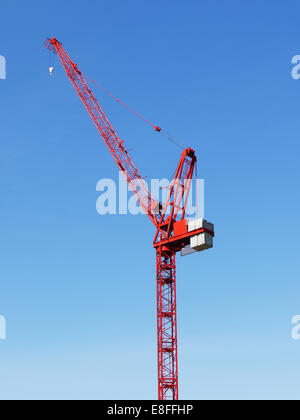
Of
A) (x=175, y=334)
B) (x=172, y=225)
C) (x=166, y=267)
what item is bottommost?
(x=175, y=334)

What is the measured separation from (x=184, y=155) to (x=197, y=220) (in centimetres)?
1587

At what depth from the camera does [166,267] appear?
11994 cm
